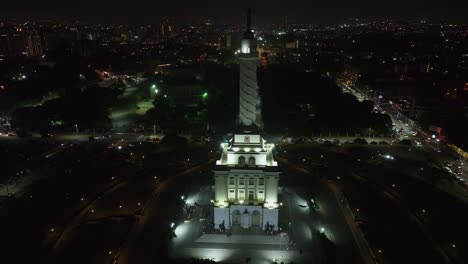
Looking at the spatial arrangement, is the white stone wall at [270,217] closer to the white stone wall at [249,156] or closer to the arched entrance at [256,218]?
the arched entrance at [256,218]

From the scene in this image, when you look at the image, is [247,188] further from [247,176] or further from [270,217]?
[270,217]

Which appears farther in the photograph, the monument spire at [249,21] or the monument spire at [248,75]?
the monument spire at [248,75]

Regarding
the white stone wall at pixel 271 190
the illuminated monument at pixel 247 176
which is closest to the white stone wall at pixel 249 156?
the illuminated monument at pixel 247 176

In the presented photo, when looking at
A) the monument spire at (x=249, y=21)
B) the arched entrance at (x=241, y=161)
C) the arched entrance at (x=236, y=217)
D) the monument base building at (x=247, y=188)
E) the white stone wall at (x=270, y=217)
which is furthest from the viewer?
the arched entrance at (x=241, y=161)

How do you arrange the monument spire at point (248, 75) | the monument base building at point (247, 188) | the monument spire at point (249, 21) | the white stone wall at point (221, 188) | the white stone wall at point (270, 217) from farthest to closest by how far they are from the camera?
the monument spire at point (248, 75)
the white stone wall at point (221, 188)
the monument base building at point (247, 188)
the white stone wall at point (270, 217)
the monument spire at point (249, 21)

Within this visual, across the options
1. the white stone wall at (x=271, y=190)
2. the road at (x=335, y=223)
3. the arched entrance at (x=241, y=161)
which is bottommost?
the road at (x=335, y=223)

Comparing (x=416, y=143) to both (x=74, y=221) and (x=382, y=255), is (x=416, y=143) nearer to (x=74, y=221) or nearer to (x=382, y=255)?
(x=382, y=255)

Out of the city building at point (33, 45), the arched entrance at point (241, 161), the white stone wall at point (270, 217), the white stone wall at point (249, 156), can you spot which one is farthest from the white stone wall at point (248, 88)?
the city building at point (33, 45)

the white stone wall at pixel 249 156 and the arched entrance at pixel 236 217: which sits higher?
the white stone wall at pixel 249 156
